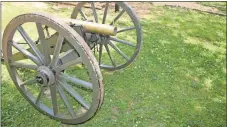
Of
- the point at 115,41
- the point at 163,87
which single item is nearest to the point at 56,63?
the point at 115,41

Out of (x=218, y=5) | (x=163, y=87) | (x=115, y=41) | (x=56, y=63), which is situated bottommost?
(x=163, y=87)

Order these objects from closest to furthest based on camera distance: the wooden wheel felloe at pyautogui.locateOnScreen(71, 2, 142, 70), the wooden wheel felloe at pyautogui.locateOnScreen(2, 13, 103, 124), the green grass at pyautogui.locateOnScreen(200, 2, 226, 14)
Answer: the wooden wheel felloe at pyautogui.locateOnScreen(2, 13, 103, 124) → the wooden wheel felloe at pyautogui.locateOnScreen(71, 2, 142, 70) → the green grass at pyautogui.locateOnScreen(200, 2, 226, 14)

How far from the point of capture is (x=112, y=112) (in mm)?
4941

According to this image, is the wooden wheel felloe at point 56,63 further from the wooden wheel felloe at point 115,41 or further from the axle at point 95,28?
the wooden wheel felloe at point 115,41

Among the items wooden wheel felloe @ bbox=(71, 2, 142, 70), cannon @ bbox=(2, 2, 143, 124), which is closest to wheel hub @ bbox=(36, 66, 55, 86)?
cannon @ bbox=(2, 2, 143, 124)

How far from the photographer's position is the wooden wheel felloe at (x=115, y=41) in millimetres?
5289

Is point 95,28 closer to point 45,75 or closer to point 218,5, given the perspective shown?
point 45,75

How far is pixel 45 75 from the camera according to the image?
3812mm

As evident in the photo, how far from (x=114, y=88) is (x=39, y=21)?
246 centimetres

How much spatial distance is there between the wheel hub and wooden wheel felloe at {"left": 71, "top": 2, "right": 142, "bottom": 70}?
1.15 m

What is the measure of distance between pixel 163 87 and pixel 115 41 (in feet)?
4.54

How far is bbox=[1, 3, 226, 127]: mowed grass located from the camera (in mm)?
4785

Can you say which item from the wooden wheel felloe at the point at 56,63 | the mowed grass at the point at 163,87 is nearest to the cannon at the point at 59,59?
the wooden wheel felloe at the point at 56,63

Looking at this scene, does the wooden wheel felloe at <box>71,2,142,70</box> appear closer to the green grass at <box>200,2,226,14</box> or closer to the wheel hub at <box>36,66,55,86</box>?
the wheel hub at <box>36,66,55,86</box>
